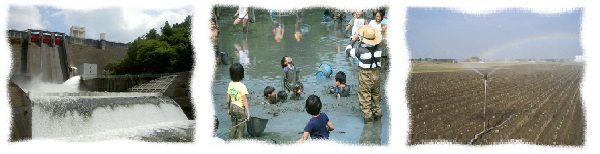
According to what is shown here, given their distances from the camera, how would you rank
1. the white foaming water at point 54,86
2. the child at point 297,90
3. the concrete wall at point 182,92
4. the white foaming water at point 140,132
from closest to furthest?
the child at point 297,90, the white foaming water at point 140,132, the white foaming water at point 54,86, the concrete wall at point 182,92

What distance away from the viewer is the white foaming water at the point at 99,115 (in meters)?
Result: 5.83

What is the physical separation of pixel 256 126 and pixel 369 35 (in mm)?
965

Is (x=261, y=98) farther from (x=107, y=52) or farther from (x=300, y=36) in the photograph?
(x=107, y=52)

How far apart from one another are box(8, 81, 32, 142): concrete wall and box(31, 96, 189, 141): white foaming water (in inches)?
41.1

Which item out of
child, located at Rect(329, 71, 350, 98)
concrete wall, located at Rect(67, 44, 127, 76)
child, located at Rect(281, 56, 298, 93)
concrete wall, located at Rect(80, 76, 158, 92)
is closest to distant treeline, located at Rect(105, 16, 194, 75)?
concrete wall, located at Rect(67, 44, 127, 76)

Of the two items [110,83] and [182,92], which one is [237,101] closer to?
[182,92]

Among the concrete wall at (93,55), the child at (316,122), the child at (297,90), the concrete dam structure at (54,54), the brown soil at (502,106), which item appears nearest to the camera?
the child at (316,122)

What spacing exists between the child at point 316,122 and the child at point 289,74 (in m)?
0.35

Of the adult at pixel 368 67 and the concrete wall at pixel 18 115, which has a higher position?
the adult at pixel 368 67

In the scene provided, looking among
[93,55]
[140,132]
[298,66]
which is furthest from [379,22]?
Answer: [93,55]

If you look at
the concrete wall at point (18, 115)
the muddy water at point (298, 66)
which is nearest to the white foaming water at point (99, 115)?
the concrete wall at point (18, 115)

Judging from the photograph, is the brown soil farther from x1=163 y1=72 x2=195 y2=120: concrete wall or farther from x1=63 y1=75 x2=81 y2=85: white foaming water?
x1=63 y1=75 x2=81 y2=85: white foaming water

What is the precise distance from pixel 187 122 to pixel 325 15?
9.06ft

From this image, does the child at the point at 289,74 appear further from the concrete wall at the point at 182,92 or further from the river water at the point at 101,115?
the concrete wall at the point at 182,92
